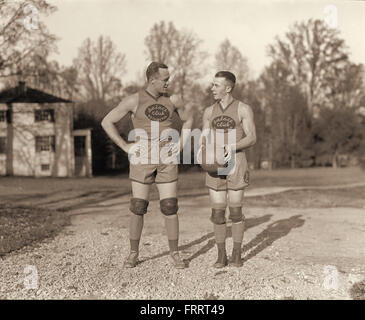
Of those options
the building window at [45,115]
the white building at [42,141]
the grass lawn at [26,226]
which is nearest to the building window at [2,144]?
the white building at [42,141]

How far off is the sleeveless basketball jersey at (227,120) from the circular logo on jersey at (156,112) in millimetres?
570

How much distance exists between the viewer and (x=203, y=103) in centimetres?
2709

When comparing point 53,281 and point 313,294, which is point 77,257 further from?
point 313,294

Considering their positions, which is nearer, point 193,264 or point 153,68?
point 153,68

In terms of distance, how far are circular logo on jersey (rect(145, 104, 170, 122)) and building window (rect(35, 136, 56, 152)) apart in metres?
27.9

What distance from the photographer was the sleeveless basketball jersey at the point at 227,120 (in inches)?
188

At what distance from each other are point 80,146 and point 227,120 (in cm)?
2790

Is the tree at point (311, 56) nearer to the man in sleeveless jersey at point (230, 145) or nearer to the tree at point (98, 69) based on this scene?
the tree at point (98, 69)

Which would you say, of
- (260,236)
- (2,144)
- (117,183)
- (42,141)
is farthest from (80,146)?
(260,236)

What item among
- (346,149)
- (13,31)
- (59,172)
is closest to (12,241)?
(13,31)

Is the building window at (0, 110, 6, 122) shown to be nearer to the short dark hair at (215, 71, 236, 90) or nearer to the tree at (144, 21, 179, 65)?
the tree at (144, 21, 179, 65)

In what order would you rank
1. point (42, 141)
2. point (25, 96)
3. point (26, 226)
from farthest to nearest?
point (42, 141) < point (25, 96) < point (26, 226)

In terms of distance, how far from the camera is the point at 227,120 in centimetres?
478

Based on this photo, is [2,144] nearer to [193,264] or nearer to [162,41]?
[162,41]
